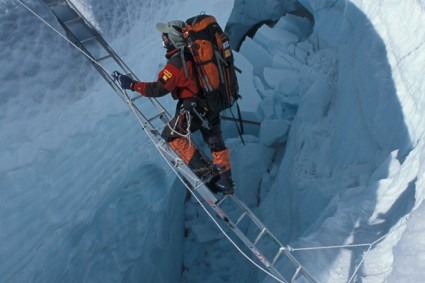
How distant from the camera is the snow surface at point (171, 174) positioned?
2.94 metres

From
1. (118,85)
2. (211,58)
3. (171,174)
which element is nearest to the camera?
(211,58)

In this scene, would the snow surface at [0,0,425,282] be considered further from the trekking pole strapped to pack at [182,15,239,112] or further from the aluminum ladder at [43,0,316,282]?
the trekking pole strapped to pack at [182,15,239,112]

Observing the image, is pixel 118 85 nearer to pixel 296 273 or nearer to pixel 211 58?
pixel 211 58

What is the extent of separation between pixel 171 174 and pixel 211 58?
225 centimetres

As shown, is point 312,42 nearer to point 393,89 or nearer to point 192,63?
point 393,89

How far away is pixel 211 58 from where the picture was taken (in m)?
2.96

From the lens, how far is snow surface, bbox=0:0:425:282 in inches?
116

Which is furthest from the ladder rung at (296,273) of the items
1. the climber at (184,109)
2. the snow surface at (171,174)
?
the climber at (184,109)

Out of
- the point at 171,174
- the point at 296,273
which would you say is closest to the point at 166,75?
the point at 296,273

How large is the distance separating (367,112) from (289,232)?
160 cm

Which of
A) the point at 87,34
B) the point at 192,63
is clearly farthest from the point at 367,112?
the point at 87,34

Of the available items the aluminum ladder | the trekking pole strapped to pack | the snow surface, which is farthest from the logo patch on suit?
the snow surface

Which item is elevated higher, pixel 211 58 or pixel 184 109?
pixel 211 58

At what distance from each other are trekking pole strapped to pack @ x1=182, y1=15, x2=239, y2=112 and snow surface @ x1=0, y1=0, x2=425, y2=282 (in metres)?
1.01
